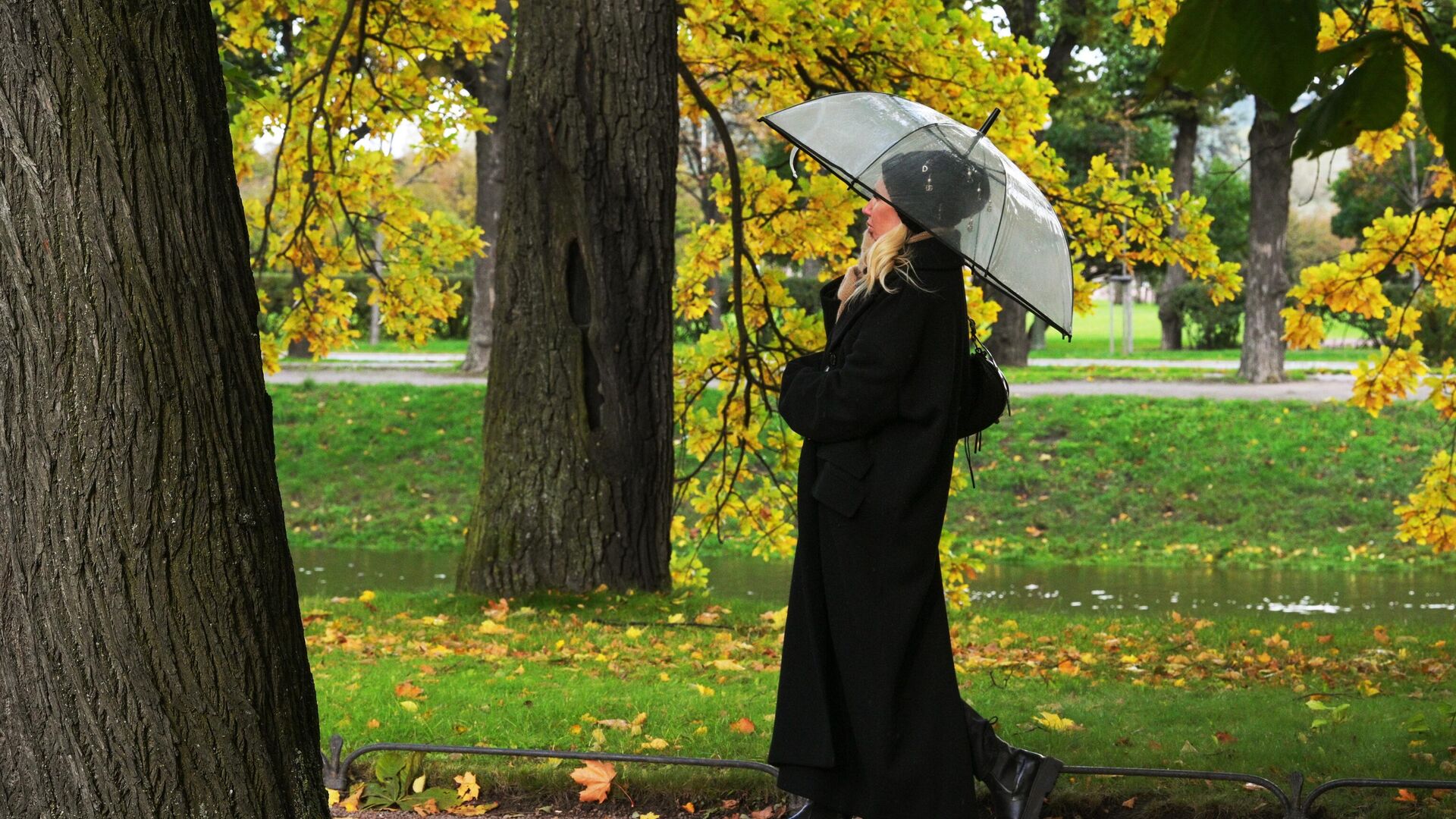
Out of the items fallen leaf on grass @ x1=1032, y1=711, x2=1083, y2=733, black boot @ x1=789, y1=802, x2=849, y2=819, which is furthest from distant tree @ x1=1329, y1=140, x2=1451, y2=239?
black boot @ x1=789, y1=802, x2=849, y2=819

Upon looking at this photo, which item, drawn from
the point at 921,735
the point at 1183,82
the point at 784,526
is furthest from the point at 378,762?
the point at 784,526

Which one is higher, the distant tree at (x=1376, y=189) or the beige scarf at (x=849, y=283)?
the distant tree at (x=1376, y=189)

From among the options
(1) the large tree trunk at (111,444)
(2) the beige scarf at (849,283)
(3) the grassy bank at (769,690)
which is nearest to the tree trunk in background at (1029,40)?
(3) the grassy bank at (769,690)

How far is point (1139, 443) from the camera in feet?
58.6

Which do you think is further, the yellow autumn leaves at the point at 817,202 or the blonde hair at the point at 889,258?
the yellow autumn leaves at the point at 817,202

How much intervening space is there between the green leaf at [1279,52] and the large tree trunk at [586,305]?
19.4ft

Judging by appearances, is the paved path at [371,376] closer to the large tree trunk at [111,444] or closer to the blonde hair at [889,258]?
the blonde hair at [889,258]

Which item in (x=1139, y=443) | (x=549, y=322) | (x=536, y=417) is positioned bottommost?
(x=1139, y=443)

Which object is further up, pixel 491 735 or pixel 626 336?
pixel 626 336

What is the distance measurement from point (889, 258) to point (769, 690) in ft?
9.11

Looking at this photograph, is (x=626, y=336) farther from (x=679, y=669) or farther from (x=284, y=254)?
(x=284, y=254)

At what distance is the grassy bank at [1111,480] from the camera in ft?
51.4

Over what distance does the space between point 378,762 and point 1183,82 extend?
3471 millimetres

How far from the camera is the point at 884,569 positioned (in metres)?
3.92
